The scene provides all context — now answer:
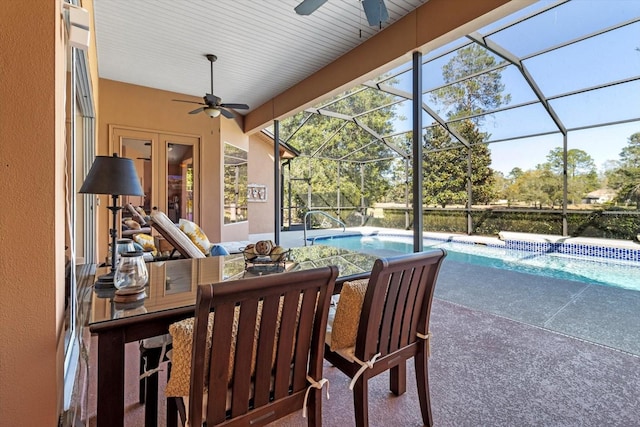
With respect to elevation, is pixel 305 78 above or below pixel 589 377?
above

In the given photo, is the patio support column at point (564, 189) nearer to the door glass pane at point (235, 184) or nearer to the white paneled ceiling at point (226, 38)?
the white paneled ceiling at point (226, 38)

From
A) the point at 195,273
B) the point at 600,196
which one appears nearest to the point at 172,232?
the point at 195,273

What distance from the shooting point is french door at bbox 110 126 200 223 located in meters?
6.27

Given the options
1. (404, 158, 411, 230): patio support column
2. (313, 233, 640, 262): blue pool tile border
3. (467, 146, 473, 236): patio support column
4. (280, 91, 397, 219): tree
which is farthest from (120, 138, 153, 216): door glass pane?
(467, 146, 473, 236): patio support column

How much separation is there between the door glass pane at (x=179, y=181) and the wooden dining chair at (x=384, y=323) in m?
6.02

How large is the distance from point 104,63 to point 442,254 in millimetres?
5983

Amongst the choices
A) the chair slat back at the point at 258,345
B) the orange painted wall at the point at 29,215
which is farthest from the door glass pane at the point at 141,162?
the chair slat back at the point at 258,345

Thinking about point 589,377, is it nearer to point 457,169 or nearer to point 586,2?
point 586,2

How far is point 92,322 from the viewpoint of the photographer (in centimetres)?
114

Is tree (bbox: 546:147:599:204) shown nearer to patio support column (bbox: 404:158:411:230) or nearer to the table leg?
patio support column (bbox: 404:158:411:230)

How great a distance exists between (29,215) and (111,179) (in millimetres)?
747

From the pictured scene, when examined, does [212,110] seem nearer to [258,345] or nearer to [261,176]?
[258,345]

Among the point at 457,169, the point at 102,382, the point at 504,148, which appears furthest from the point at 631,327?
the point at 457,169

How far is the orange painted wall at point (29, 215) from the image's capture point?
1.00 meters
